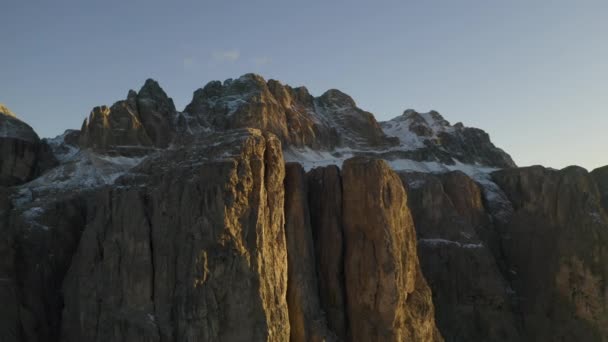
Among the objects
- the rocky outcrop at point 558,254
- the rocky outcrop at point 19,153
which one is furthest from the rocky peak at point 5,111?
the rocky outcrop at point 558,254

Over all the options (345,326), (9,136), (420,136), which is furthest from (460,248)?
(9,136)

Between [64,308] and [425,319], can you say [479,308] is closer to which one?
[425,319]

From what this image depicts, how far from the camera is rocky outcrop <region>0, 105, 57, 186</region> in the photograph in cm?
6575

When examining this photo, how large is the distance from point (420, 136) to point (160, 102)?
52.3 meters

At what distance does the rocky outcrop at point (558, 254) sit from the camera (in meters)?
65.9

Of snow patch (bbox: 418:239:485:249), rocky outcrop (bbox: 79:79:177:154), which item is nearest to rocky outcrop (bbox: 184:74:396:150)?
rocky outcrop (bbox: 79:79:177:154)

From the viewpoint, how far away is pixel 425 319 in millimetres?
51469

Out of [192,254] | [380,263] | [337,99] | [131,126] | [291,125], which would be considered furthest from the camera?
[337,99]

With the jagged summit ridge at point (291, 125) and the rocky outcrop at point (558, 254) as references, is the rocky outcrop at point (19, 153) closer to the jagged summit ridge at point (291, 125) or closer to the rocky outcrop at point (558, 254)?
the jagged summit ridge at point (291, 125)

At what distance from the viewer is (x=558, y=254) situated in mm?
70500

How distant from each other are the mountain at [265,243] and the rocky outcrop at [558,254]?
7.1 inches

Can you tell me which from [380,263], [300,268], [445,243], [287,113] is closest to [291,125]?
[287,113]

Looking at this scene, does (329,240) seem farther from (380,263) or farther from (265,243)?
(265,243)

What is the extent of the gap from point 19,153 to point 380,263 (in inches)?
1773
